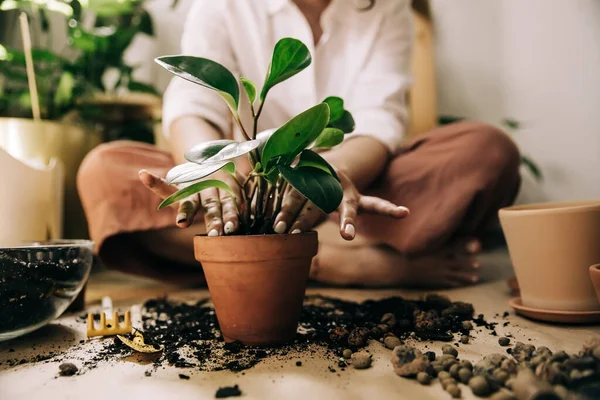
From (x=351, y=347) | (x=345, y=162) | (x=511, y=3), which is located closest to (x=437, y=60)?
(x=511, y=3)

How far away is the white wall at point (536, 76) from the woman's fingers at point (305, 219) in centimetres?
167

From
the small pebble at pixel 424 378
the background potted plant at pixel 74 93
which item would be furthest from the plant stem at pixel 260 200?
the background potted plant at pixel 74 93

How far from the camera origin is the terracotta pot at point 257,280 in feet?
2.15

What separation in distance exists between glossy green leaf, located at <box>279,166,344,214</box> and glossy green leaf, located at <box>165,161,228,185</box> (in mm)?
86

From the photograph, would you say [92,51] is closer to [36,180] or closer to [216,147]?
[36,180]

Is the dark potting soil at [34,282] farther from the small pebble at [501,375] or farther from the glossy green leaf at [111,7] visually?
the glossy green leaf at [111,7]

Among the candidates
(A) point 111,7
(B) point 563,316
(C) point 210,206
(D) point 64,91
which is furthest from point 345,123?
(A) point 111,7

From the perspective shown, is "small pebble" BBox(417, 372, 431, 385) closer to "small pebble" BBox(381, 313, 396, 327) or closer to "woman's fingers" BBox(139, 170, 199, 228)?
"small pebble" BBox(381, 313, 396, 327)

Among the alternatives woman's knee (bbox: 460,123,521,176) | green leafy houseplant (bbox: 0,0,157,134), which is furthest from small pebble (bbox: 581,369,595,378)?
green leafy houseplant (bbox: 0,0,157,134)

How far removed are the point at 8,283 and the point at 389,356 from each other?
56 centimetres

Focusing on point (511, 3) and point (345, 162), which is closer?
point (345, 162)

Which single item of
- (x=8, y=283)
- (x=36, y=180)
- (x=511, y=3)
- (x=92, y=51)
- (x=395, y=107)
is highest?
(x=511, y=3)

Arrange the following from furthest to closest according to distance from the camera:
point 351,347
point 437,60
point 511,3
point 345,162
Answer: point 437,60 → point 511,3 → point 345,162 → point 351,347

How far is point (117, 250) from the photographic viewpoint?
1264 mm
